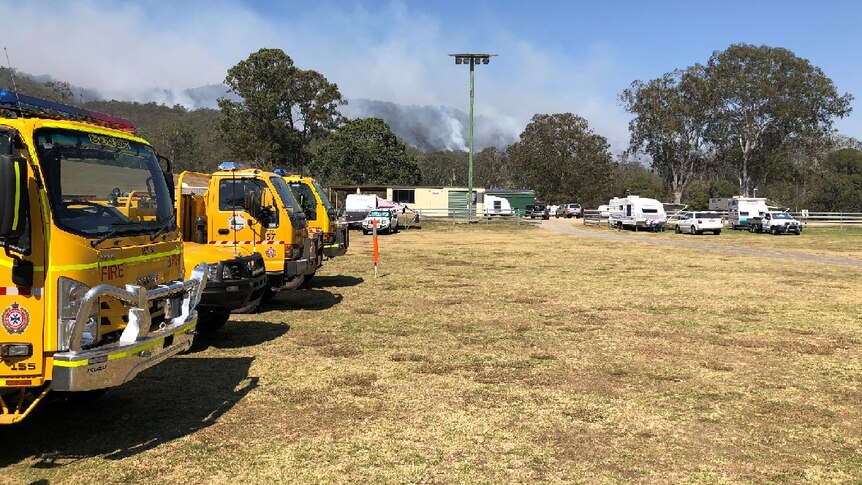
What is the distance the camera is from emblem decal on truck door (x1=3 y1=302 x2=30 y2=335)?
4289 millimetres

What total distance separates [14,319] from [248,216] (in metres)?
6.16

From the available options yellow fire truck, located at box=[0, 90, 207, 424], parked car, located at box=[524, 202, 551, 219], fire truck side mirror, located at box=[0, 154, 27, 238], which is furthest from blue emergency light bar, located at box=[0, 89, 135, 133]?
parked car, located at box=[524, 202, 551, 219]

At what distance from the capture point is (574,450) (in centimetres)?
498

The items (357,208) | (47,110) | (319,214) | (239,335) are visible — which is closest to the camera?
(47,110)

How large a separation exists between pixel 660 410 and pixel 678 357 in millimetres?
2226

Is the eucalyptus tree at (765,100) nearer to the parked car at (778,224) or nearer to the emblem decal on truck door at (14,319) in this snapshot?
the parked car at (778,224)

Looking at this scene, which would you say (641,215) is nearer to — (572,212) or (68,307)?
(572,212)

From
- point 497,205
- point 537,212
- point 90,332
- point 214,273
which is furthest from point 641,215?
point 90,332

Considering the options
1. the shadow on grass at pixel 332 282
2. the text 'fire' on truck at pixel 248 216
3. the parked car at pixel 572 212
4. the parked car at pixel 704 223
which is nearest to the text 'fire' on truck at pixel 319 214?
the shadow on grass at pixel 332 282

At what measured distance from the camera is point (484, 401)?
20.2 ft

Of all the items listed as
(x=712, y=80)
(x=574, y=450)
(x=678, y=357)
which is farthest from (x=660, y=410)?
(x=712, y=80)

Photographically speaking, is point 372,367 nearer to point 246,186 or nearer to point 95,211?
point 95,211

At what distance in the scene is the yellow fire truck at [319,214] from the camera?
45.4 feet

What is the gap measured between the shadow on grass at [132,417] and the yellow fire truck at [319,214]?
22.5 ft
